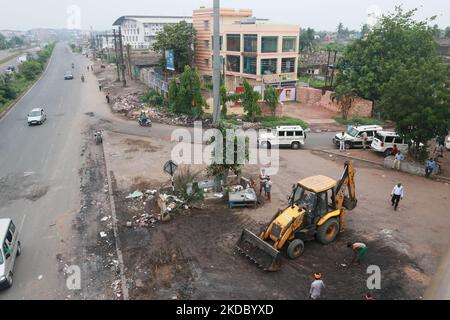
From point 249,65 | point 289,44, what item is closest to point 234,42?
point 249,65

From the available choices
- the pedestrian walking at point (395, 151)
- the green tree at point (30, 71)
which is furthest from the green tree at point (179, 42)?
the pedestrian walking at point (395, 151)

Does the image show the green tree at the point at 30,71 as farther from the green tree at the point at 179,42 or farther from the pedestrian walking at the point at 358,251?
the pedestrian walking at the point at 358,251

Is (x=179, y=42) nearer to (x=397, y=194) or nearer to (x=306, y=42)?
(x=397, y=194)

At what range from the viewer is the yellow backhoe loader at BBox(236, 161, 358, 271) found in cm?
1024

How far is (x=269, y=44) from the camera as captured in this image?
1571 inches

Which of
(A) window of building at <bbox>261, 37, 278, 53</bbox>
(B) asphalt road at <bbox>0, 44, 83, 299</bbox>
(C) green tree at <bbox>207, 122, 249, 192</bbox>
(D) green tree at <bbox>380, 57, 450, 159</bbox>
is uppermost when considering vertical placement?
(A) window of building at <bbox>261, 37, 278, 53</bbox>

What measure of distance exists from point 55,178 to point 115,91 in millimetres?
27722

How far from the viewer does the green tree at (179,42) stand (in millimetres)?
44969

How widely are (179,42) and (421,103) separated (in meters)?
34.4

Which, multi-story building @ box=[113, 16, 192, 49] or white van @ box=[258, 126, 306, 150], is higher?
multi-story building @ box=[113, 16, 192, 49]

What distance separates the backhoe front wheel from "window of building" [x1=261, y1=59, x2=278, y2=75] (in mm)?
31466

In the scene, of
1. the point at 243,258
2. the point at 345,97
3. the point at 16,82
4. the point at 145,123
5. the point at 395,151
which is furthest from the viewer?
the point at 16,82

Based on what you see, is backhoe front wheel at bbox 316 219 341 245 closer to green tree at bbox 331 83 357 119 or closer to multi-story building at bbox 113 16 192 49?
green tree at bbox 331 83 357 119

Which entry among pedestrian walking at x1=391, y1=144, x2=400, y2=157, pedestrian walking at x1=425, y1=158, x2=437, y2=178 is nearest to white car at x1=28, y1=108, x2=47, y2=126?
pedestrian walking at x1=391, y1=144, x2=400, y2=157
